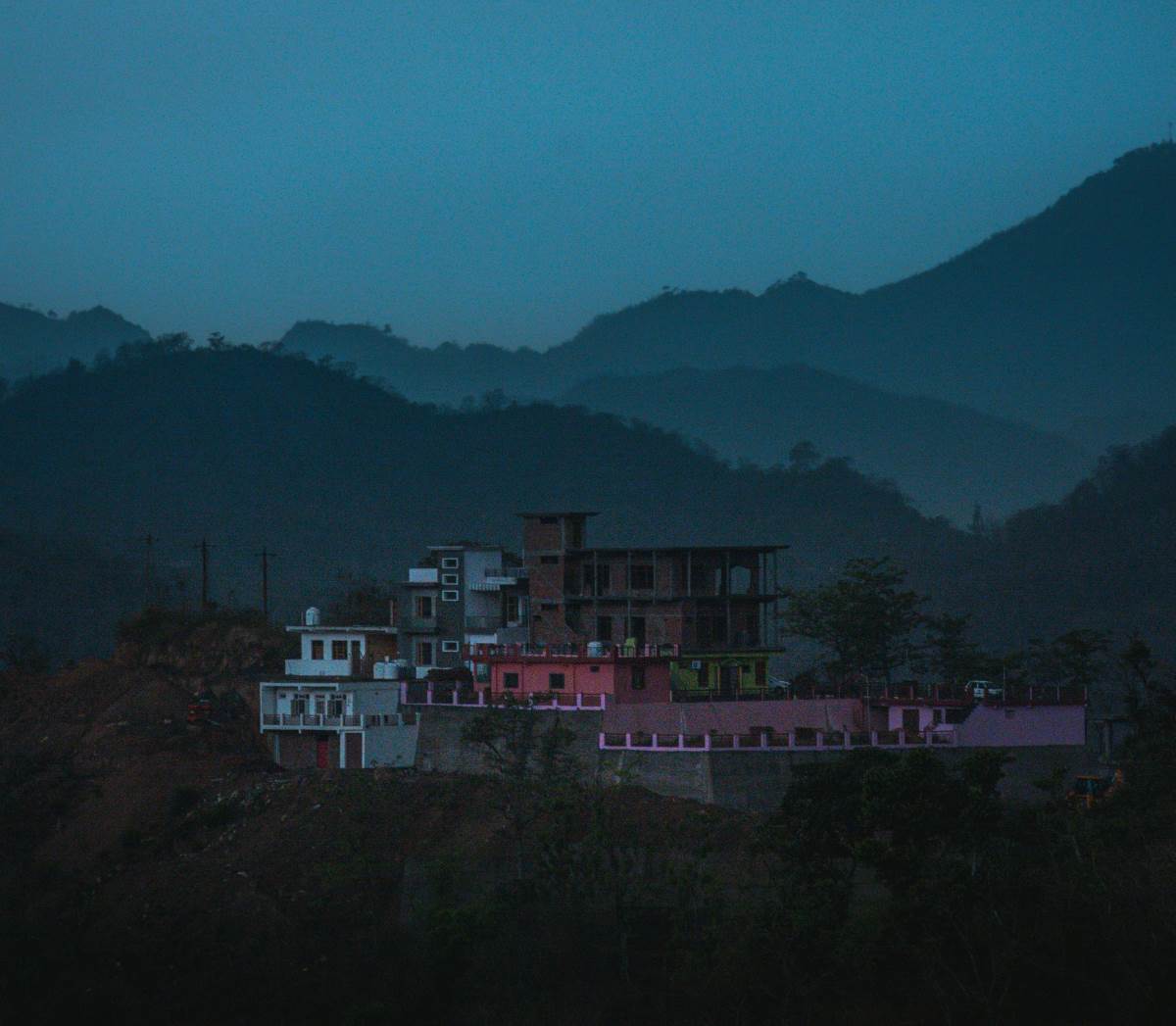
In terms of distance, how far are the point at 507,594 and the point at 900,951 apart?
2139 cm

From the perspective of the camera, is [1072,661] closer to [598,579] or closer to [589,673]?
[598,579]

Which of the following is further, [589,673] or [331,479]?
[331,479]

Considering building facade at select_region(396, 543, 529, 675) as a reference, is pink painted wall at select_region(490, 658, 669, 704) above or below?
below

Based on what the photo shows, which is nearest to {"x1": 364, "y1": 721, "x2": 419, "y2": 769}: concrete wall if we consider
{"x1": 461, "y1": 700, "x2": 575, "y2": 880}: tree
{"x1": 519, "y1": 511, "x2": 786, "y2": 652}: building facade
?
{"x1": 461, "y1": 700, "x2": 575, "y2": 880}: tree

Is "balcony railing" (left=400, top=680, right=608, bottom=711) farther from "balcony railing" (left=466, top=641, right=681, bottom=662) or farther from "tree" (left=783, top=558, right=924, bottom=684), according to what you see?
"tree" (left=783, top=558, right=924, bottom=684)

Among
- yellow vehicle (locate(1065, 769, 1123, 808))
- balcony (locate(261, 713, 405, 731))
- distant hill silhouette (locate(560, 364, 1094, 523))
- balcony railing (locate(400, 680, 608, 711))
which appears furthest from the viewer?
distant hill silhouette (locate(560, 364, 1094, 523))

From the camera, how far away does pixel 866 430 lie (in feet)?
522

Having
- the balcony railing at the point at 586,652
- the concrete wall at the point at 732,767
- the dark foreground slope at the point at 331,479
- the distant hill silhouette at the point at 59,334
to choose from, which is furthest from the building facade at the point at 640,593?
the distant hill silhouette at the point at 59,334

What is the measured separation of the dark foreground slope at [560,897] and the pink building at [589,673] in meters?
1.58

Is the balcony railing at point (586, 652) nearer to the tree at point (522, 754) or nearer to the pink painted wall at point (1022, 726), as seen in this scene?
the tree at point (522, 754)

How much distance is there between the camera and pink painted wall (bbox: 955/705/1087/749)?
43.2 meters

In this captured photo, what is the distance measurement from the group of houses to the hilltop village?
0.05 metres

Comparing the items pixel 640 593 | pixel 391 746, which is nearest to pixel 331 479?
pixel 640 593

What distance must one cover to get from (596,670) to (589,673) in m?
0.20
